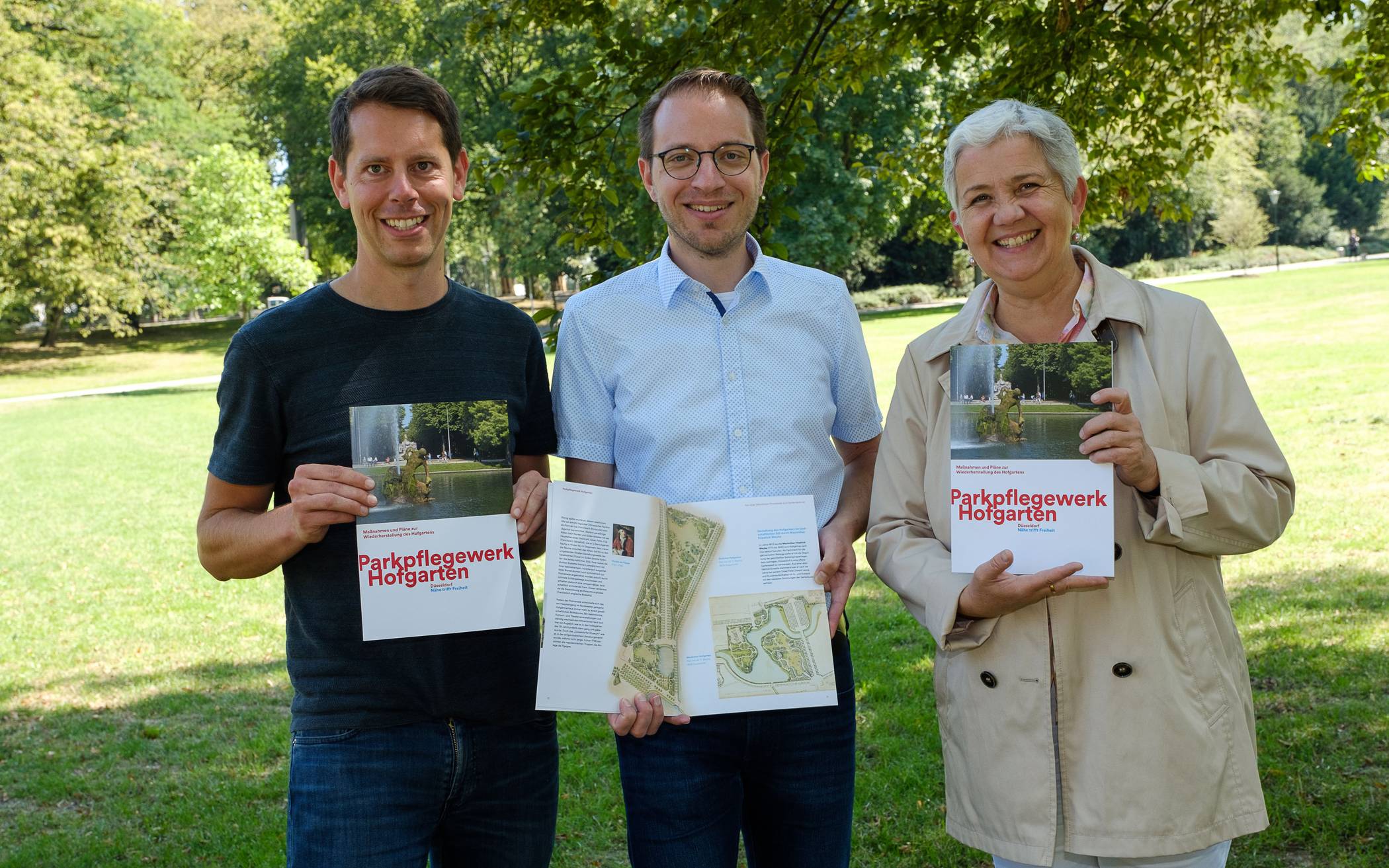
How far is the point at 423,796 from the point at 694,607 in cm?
78

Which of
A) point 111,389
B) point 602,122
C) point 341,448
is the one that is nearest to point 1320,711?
point 602,122

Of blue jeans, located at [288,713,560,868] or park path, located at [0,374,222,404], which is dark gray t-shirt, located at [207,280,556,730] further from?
park path, located at [0,374,222,404]

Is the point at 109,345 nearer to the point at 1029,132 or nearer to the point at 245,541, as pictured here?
the point at 245,541

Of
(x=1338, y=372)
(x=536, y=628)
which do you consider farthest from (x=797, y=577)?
(x=1338, y=372)

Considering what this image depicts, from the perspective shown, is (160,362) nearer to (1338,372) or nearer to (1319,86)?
(1338,372)

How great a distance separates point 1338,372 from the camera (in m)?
20.2

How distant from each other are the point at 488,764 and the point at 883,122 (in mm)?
35827

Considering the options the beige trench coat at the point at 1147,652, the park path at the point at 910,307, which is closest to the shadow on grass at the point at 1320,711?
the beige trench coat at the point at 1147,652

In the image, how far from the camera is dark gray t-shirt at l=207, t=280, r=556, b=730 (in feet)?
8.54

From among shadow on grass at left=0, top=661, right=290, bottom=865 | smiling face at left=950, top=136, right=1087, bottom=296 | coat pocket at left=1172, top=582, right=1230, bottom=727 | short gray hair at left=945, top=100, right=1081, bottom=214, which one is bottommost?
shadow on grass at left=0, top=661, right=290, bottom=865

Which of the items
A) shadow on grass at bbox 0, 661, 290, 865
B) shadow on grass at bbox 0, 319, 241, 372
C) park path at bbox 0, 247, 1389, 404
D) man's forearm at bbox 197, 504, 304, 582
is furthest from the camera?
shadow on grass at bbox 0, 319, 241, 372

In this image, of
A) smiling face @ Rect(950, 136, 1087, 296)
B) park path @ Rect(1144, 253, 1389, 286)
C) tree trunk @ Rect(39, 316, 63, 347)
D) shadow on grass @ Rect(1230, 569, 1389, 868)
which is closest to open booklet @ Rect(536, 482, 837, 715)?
smiling face @ Rect(950, 136, 1087, 296)

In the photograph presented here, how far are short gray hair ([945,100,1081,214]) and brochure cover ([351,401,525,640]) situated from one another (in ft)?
4.23

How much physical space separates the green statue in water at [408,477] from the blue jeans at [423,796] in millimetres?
542
